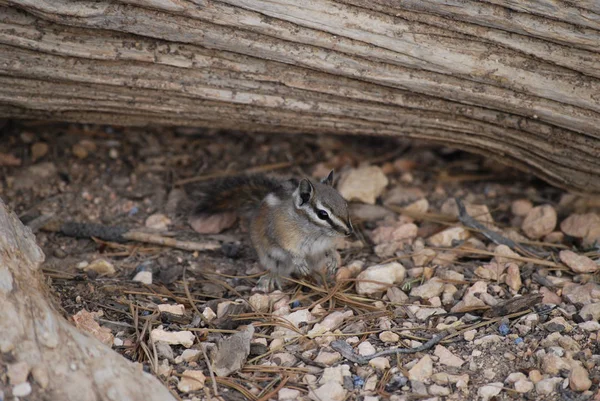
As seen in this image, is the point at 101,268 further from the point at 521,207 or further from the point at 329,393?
the point at 521,207

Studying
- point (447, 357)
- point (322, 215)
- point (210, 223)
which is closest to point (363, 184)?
point (322, 215)

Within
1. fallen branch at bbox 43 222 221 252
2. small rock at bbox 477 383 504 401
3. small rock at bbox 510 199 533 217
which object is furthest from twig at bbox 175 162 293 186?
small rock at bbox 477 383 504 401

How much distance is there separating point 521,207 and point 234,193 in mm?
1959

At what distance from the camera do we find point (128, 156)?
5.27 meters

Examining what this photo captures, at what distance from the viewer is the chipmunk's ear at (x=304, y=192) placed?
4215 mm

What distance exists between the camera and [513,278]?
4.02 m

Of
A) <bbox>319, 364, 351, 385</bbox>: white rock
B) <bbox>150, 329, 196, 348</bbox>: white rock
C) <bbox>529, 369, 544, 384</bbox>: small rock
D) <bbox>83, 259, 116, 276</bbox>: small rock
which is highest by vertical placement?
<bbox>529, 369, 544, 384</bbox>: small rock

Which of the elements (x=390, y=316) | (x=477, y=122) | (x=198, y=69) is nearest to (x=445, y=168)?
(x=477, y=122)

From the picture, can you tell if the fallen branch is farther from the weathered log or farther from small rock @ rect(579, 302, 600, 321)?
small rock @ rect(579, 302, 600, 321)

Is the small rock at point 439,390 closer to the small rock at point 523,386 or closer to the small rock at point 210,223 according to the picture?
the small rock at point 523,386

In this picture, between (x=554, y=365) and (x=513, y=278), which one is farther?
(x=513, y=278)

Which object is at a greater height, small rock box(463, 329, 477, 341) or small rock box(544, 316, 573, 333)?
small rock box(544, 316, 573, 333)

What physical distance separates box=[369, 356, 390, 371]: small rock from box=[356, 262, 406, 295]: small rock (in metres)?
0.70

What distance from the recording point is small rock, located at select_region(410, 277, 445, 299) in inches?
155
